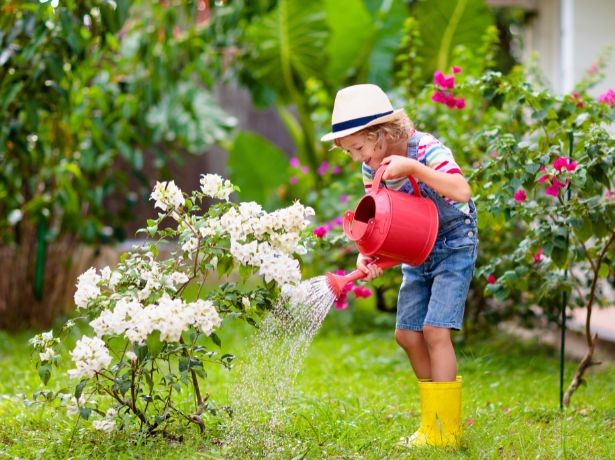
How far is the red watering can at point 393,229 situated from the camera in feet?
8.97

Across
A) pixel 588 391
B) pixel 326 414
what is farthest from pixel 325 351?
pixel 326 414

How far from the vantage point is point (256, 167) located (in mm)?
7816

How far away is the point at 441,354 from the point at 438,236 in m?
0.39

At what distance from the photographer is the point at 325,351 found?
546 centimetres

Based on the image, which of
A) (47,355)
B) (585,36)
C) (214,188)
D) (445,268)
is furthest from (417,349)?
(585,36)

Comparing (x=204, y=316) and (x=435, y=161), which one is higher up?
(x=435, y=161)

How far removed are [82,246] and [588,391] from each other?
394 centimetres

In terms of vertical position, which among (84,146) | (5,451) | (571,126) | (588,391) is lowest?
(588,391)

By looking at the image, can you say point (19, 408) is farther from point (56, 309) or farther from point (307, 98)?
point (307, 98)

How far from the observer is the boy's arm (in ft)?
8.86

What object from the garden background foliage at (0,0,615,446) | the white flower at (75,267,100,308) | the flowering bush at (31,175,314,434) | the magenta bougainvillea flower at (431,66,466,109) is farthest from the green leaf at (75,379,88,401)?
the magenta bougainvillea flower at (431,66,466,109)

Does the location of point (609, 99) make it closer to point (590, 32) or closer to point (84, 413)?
point (84, 413)

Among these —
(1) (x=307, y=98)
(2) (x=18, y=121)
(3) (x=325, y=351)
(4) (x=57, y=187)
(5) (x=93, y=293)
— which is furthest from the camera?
(1) (x=307, y=98)

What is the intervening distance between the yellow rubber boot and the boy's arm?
1.99 ft
